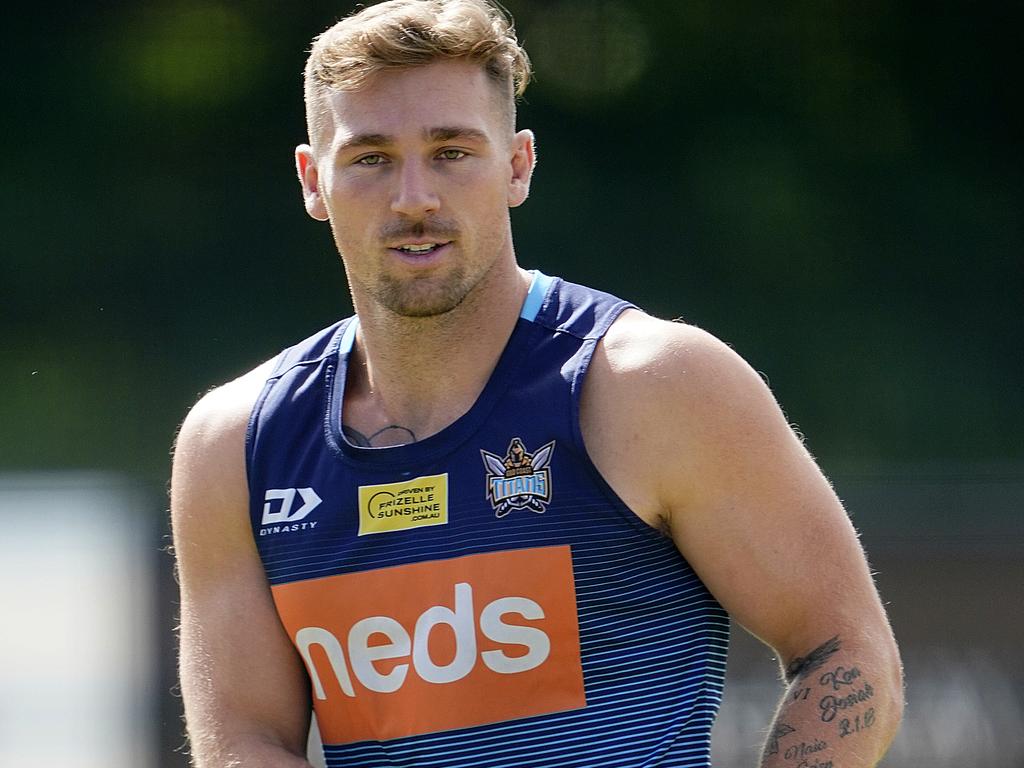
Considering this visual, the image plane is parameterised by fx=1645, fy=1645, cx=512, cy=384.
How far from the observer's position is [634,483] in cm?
242

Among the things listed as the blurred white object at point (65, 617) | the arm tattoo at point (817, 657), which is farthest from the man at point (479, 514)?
the blurred white object at point (65, 617)

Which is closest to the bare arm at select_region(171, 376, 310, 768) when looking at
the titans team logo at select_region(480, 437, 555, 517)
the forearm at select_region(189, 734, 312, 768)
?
the forearm at select_region(189, 734, 312, 768)

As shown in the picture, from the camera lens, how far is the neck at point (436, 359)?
2.62 meters

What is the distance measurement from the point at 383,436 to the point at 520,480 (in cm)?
28

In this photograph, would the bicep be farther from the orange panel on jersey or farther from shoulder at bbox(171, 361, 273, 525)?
shoulder at bbox(171, 361, 273, 525)

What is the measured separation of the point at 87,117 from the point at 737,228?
2.79m

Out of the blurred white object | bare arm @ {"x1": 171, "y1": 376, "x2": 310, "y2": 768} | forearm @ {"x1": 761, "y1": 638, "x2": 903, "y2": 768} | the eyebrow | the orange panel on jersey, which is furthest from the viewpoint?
the blurred white object

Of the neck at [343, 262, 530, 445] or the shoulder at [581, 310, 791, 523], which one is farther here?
the neck at [343, 262, 530, 445]

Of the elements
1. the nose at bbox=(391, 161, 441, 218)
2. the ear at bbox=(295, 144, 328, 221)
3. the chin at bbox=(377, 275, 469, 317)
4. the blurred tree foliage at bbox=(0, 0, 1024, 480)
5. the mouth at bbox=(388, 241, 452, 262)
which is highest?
the blurred tree foliage at bbox=(0, 0, 1024, 480)

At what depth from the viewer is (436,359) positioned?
2645 mm

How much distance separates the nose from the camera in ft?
8.22

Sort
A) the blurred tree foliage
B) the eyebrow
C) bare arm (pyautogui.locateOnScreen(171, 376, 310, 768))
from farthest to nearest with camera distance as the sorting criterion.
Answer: the blurred tree foliage < bare arm (pyautogui.locateOnScreen(171, 376, 310, 768)) < the eyebrow

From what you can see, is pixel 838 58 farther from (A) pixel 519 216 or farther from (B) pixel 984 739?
(B) pixel 984 739

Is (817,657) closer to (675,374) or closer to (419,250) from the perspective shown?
(675,374)
